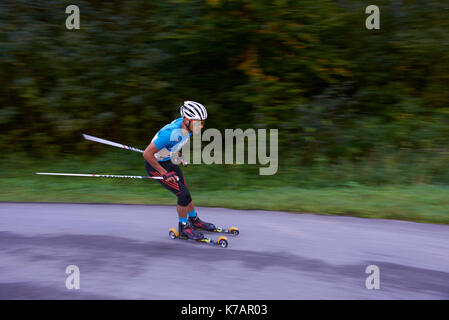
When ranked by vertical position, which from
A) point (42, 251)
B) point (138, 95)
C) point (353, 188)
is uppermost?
point (138, 95)

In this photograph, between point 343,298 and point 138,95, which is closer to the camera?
point 343,298

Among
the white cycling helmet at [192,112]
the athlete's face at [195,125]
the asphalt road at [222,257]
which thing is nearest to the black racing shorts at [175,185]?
the asphalt road at [222,257]

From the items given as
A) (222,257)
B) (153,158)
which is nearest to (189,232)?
(222,257)

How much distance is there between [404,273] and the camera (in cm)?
478

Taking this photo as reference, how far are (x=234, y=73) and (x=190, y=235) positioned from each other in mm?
7605

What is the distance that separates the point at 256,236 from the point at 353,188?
3577mm

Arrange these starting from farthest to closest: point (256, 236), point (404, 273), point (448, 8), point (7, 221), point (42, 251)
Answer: point (448, 8) < point (7, 221) < point (256, 236) < point (42, 251) < point (404, 273)

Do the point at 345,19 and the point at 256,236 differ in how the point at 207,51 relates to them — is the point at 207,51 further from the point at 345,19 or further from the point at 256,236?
the point at 256,236

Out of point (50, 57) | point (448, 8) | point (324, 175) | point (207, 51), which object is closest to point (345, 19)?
point (448, 8)

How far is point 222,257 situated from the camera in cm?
533

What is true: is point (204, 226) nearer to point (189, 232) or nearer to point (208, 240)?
point (189, 232)

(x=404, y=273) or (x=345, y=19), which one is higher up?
(x=345, y=19)

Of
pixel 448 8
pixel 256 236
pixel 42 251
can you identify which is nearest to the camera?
pixel 42 251

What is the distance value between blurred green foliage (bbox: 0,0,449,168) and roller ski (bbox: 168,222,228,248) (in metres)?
5.26
